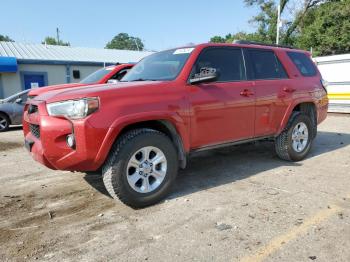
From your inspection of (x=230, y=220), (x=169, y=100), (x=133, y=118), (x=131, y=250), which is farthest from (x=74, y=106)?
(x=230, y=220)

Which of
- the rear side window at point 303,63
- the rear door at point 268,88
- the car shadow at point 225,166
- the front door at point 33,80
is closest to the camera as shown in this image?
the car shadow at point 225,166

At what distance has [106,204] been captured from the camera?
4.02 meters

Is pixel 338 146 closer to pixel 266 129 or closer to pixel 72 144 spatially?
pixel 266 129

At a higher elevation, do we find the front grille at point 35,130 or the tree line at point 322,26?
the tree line at point 322,26

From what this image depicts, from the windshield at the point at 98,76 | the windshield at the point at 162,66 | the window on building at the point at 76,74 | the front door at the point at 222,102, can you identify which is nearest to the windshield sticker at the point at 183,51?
the windshield at the point at 162,66

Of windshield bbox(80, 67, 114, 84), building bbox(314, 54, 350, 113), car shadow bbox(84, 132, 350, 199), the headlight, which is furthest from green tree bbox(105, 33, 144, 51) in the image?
the headlight

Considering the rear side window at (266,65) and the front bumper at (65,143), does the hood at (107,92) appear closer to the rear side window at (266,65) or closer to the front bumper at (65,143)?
the front bumper at (65,143)

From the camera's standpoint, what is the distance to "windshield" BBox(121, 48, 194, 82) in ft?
14.4

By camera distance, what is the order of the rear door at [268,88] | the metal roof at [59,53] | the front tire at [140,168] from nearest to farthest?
1. the front tire at [140,168]
2. the rear door at [268,88]
3. the metal roof at [59,53]

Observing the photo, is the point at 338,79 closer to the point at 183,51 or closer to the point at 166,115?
the point at 183,51

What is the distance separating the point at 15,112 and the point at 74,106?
29.4 ft

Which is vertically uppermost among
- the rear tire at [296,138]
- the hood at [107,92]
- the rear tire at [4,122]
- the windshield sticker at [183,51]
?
the windshield sticker at [183,51]

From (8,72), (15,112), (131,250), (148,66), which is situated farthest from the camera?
(8,72)

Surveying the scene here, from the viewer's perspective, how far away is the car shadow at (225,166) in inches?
184
